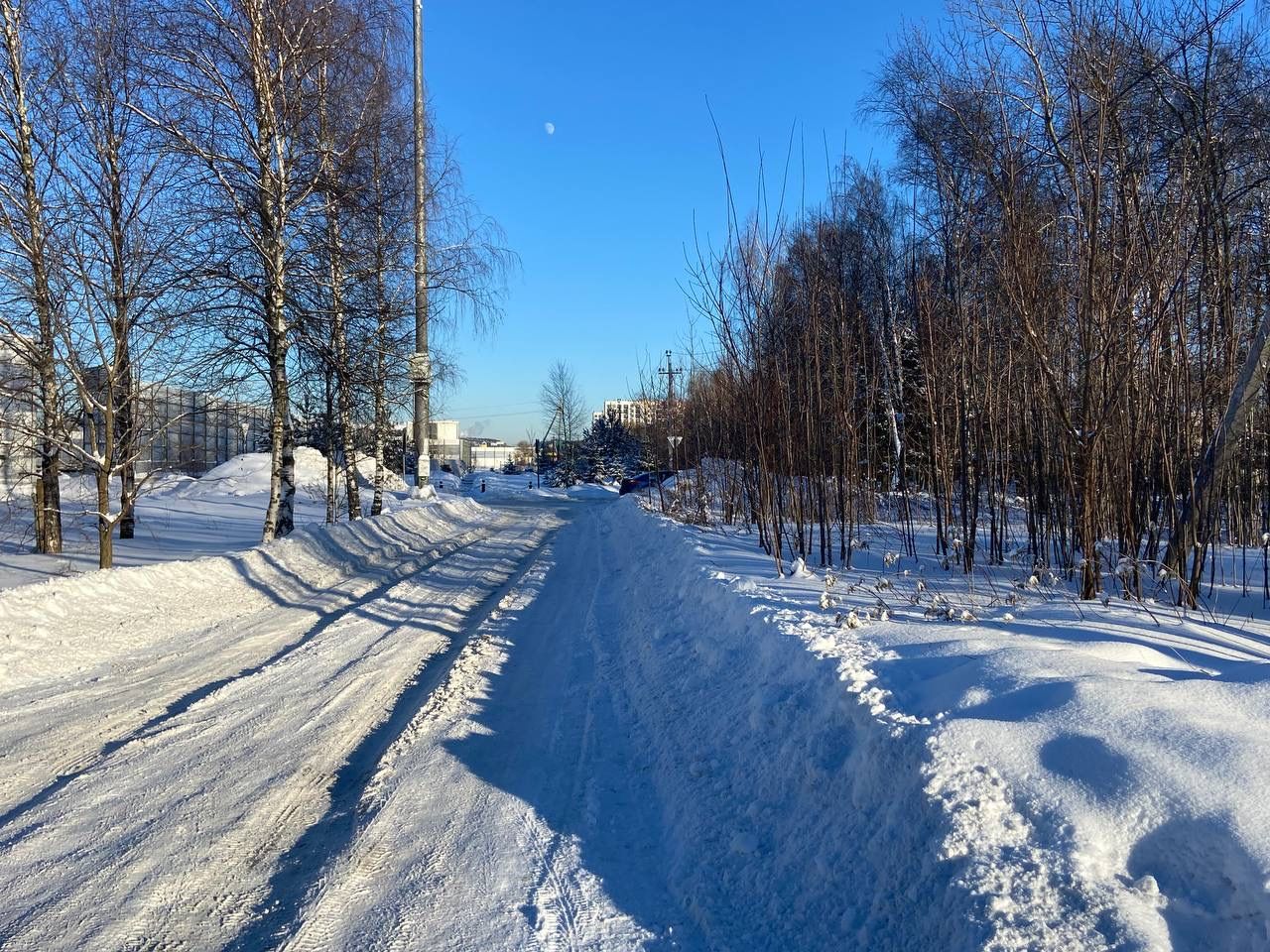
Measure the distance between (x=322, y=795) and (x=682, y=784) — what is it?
6.35ft

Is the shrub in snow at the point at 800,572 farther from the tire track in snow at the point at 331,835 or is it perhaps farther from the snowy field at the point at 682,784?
the tire track in snow at the point at 331,835

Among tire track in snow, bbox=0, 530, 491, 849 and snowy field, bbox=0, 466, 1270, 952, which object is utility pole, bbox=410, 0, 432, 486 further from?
snowy field, bbox=0, 466, 1270, 952

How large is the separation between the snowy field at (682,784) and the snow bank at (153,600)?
76mm

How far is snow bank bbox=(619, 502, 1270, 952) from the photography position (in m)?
2.35

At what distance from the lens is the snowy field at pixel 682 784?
2539 millimetres

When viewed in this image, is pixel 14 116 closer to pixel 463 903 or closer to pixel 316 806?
pixel 316 806

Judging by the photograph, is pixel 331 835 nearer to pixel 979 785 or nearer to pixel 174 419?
pixel 979 785

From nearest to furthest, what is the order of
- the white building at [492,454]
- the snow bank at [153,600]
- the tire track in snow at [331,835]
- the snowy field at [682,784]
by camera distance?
1. the snowy field at [682,784]
2. the tire track in snow at [331,835]
3. the snow bank at [153,600]
4. the white building at [492,454]

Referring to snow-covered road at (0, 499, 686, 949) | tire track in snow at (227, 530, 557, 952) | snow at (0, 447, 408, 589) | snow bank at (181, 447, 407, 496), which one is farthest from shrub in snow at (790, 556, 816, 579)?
snow bank at (181, 447, 407, 496)

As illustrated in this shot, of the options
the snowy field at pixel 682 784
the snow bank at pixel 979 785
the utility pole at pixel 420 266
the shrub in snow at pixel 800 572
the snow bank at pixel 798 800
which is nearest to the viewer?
the snow bank at pixel 979 785

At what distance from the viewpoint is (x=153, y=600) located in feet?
28.5

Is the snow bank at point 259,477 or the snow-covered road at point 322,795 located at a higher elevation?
the snow bank at point 259,477

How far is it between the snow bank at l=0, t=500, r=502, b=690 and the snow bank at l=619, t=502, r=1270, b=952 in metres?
5.44

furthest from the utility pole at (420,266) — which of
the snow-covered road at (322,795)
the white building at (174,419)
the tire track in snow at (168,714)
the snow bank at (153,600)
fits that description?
the snow-covered road at (322,795)
